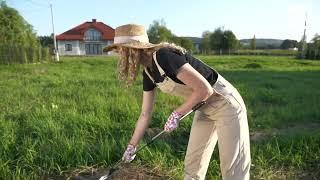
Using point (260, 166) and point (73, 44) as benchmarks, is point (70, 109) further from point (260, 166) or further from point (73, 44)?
point (73, 44)

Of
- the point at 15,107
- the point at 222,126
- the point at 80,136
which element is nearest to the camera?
the point at 222,126

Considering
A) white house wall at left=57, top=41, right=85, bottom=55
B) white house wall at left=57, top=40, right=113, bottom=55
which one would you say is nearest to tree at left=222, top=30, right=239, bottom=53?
white house wall at left=57, top=40, right=113, bottom=55

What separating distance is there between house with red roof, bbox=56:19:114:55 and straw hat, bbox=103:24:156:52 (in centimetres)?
5953

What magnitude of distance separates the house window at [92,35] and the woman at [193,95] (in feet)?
199

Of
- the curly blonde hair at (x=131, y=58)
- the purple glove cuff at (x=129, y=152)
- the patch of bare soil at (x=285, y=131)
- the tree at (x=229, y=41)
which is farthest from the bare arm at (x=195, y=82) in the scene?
the tree at (x=229, y=41)

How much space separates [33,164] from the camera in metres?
4.12

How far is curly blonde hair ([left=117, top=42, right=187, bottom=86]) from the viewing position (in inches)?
110

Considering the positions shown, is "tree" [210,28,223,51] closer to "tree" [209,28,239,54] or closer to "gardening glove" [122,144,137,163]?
"tree" [209,28,239,54]

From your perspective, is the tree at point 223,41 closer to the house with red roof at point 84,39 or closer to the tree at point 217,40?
the tree at point 217,40

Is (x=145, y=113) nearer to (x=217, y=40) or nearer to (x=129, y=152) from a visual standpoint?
(x=129, y=152)

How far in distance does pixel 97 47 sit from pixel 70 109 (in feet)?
191

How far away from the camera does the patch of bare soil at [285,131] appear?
544cm

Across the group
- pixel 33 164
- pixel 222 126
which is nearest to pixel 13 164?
pixel 33 164

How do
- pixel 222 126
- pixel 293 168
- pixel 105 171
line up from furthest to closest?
pixel 293 168 → pixel 105 171 → pixel 222 126
